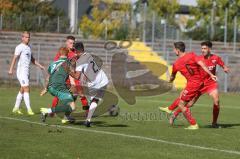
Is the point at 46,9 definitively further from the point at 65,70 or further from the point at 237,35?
the point at 65,70

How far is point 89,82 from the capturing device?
14461 mm

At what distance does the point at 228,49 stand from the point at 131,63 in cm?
1268

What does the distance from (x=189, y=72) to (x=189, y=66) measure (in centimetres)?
18

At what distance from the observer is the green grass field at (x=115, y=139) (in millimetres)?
10180

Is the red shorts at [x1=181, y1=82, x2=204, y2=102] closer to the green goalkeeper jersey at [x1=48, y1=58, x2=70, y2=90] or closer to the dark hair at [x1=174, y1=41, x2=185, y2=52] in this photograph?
the dark hair at [x1=174, y1=41, x2=185, y2=52]

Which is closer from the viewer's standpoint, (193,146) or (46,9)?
(193,146)

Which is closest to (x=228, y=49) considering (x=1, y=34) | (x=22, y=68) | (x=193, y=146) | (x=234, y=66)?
(x=234, y=66)

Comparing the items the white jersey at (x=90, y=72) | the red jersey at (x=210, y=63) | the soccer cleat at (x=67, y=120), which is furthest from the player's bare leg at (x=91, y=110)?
the red jersey at (x=210, y=63)

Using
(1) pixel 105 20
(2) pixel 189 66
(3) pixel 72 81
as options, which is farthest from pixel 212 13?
(2) pixel 189 66

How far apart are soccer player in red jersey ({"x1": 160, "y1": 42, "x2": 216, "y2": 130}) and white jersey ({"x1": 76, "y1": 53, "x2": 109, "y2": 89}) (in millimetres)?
1587

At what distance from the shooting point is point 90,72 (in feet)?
47.1

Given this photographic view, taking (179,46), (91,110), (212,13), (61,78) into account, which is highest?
(212,13)

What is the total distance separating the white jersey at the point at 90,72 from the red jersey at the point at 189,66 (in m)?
1.59

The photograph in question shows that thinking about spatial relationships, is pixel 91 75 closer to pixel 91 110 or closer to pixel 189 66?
pixel 91 110
